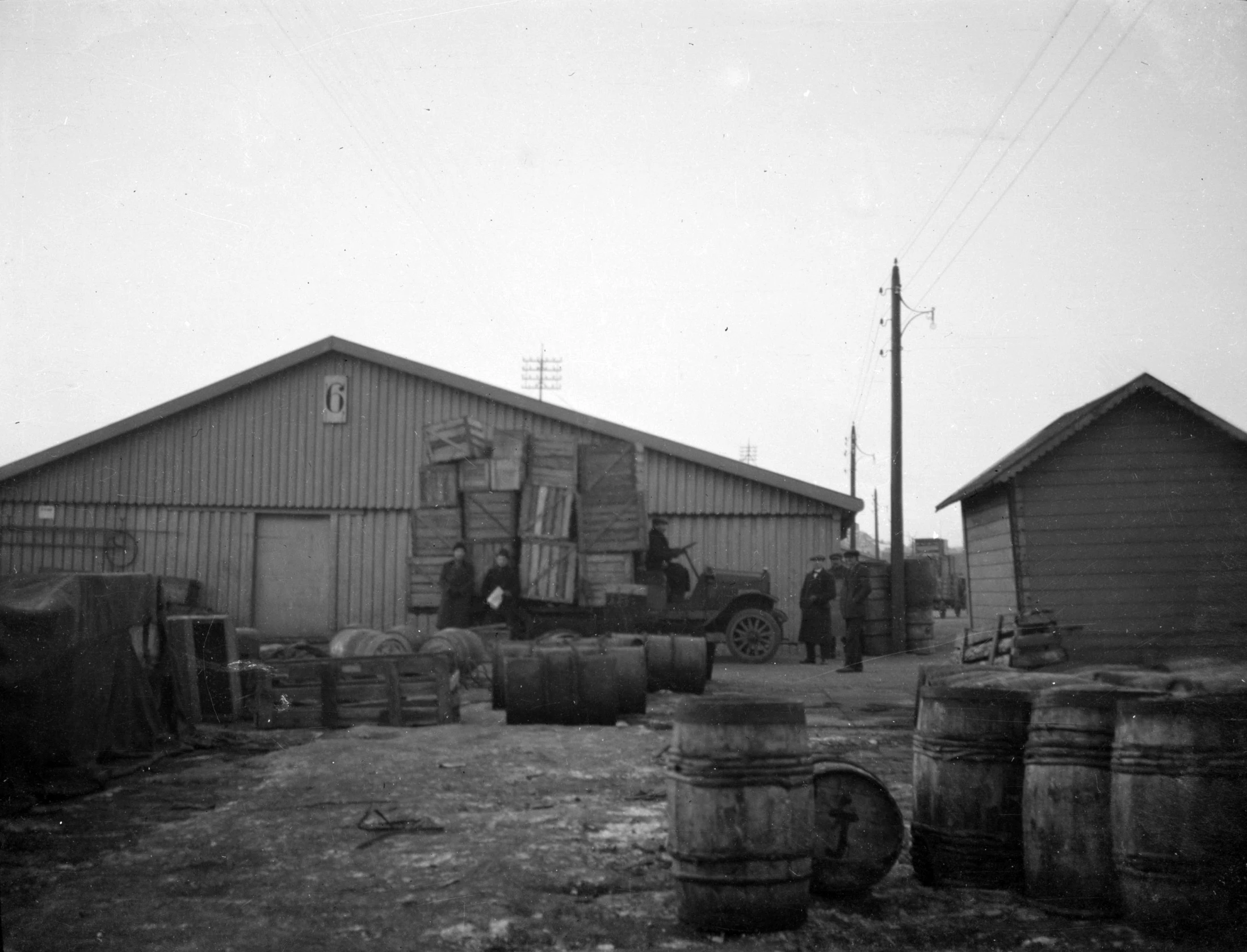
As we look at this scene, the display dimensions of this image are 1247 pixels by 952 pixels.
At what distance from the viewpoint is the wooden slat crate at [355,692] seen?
36.1ft

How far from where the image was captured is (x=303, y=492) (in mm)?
22672

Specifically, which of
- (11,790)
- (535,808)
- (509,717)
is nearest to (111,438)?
(509,717)

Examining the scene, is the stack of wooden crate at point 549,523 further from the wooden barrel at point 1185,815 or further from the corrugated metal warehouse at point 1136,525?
the wooden barrel at point 1185,815

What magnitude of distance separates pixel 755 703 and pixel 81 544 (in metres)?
21.0

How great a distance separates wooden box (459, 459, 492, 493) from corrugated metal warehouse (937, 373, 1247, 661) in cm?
867

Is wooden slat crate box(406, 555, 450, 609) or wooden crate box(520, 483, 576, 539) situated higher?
wooden crate box(520, 483, 576, 539)

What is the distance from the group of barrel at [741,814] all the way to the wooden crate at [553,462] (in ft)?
49.9

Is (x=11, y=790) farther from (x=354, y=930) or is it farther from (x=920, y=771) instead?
(x=920, y=771)

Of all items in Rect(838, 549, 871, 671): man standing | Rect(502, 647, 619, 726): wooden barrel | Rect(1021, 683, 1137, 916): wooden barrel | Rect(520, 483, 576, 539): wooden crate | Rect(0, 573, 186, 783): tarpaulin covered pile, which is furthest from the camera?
Rect(520, 483, 576, 539): wooden crate

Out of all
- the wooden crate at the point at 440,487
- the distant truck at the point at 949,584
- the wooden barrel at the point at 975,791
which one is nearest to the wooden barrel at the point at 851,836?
the wooden barrel at the point at 975,791

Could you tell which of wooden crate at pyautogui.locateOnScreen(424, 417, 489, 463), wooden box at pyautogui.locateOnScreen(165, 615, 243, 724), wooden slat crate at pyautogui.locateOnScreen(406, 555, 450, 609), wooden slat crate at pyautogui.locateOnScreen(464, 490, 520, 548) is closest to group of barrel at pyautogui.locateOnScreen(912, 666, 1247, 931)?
wooden box at pyautogui.locateOnScreen(165, 615, 243, 724)

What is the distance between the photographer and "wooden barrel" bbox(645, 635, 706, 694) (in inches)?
538

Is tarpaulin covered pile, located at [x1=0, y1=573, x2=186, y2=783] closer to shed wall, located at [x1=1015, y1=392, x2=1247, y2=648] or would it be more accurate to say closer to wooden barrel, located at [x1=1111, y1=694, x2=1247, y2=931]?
wooden barrel, located at [x1=1111, y1=694, x2=1247, y2=931]

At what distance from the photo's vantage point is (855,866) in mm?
5133
